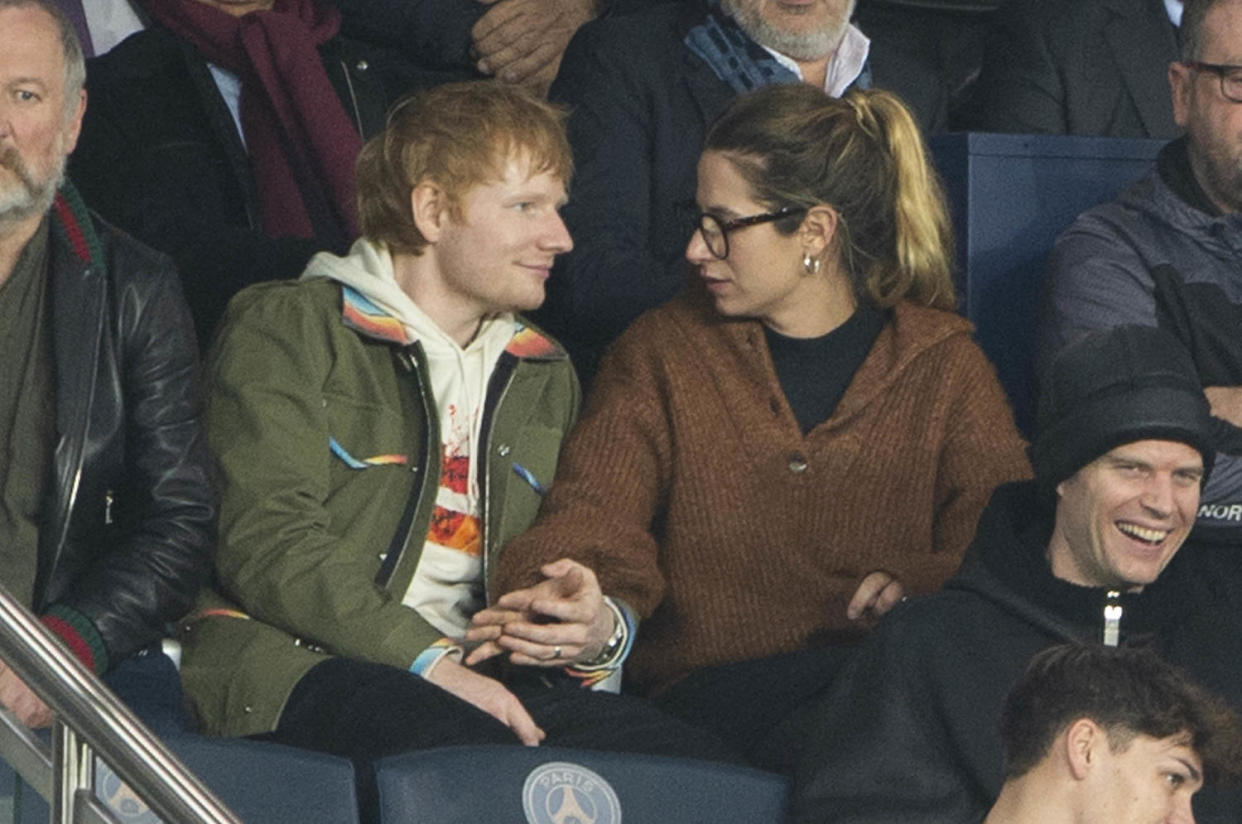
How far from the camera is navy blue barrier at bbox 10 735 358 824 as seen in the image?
3.13 meters

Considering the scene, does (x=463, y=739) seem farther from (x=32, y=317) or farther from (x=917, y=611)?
(x=32, y=317)

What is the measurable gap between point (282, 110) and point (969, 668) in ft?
6.51

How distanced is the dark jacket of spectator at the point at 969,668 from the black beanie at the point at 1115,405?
10 centimetres

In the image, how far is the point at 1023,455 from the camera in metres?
4.11

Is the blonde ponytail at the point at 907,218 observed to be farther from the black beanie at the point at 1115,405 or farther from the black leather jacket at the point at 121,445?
the black leather jacket at the point at 121,445

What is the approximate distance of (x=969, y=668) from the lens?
343cm

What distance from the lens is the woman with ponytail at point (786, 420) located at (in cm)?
402

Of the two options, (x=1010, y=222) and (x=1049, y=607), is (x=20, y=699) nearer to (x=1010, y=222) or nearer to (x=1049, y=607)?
(x=1049, y=607)

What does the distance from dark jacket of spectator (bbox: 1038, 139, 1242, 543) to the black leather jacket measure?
5.14 ft

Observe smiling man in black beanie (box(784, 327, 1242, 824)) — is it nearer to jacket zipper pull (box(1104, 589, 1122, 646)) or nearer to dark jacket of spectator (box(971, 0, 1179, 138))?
jacket zipper pull (box(1104, 589, 1122, 646))

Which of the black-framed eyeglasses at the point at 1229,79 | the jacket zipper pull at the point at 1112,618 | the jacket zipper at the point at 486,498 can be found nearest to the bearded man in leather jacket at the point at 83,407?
the jacket zipper at the point at 486,498

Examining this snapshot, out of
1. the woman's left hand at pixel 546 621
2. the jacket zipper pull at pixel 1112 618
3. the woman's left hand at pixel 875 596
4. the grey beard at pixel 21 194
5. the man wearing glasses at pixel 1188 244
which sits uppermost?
the grey beard at pixel 21 194

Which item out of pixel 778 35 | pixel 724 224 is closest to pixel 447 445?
pixel 724 224

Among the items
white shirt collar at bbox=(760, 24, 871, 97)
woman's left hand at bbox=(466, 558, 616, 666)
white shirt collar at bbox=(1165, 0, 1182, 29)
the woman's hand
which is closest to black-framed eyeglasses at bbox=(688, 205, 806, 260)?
woman's left hand at bbox=(466, 558, 616, 666)
